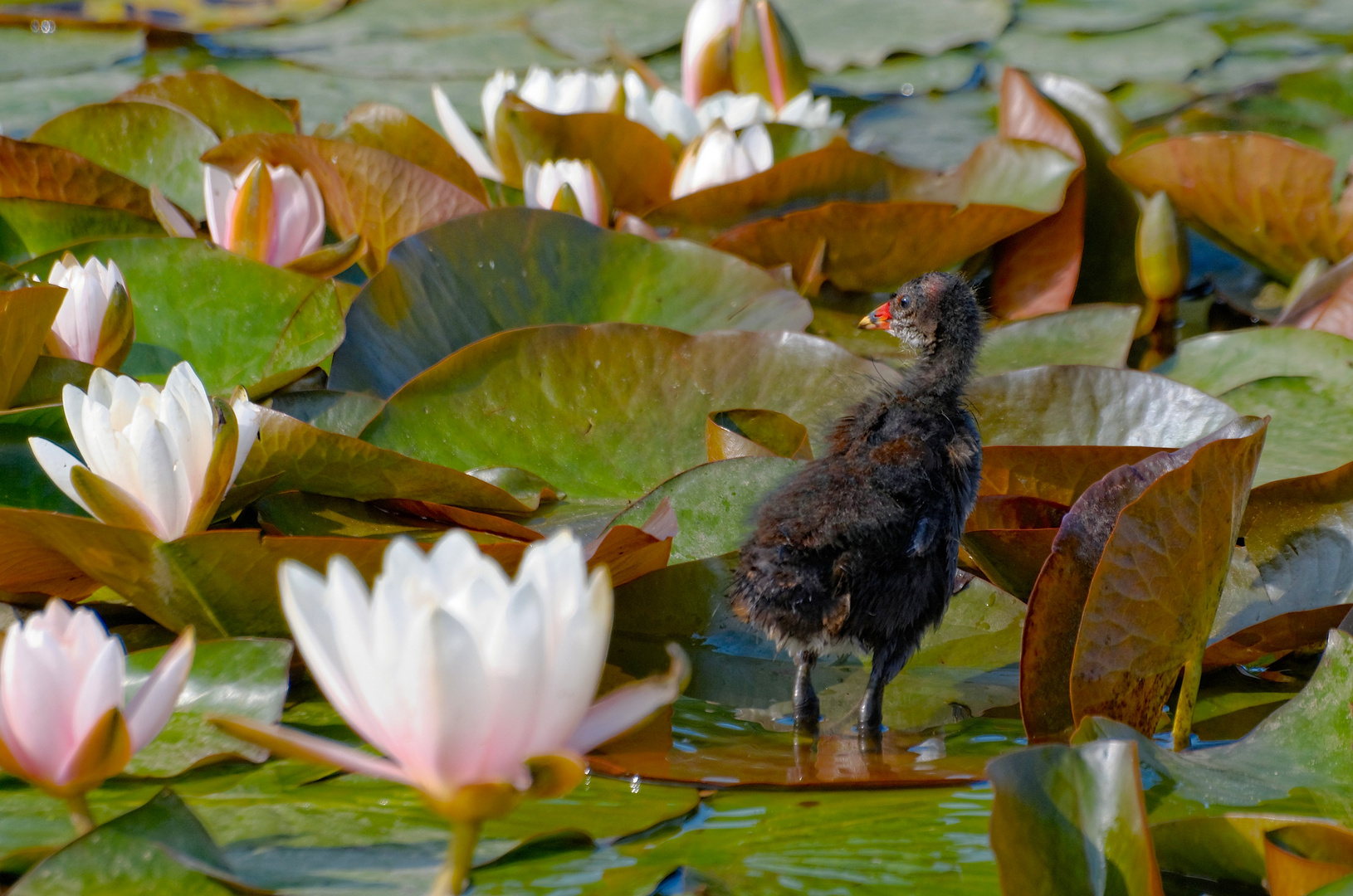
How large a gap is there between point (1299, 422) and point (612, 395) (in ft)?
3.46

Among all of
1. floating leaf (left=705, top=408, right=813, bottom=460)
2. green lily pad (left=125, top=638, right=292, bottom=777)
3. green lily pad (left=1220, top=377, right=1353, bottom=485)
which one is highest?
floating leaf (left=705, top=408, right=813, bottom=460)

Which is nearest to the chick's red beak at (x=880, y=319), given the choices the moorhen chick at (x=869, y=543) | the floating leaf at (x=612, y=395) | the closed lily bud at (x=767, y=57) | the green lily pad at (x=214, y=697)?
the floating leaf at (x=612, y=395)

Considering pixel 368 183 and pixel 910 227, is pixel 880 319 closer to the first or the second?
pixel 910 227

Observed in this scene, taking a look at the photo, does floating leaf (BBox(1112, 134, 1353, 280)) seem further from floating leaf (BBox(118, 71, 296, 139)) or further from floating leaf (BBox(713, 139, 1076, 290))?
floating leaf (BBox(118, 71, 296, 139))

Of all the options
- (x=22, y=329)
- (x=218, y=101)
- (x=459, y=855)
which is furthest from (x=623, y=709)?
(x=218, y=101)

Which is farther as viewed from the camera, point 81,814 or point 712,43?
point 712,43

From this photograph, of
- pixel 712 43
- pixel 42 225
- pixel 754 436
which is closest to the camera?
pixel 754 436

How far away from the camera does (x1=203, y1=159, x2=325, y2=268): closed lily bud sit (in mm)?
2008

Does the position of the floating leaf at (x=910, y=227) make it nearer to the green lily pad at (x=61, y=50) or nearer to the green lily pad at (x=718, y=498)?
the green lily pad at (x=718, y=498)

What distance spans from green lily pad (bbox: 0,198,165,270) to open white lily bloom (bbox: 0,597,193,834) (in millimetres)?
1440

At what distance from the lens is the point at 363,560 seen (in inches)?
51.5

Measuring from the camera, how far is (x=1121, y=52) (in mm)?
4309

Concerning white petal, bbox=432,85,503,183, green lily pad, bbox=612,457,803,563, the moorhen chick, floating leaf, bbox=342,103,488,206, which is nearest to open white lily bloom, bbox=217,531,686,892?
the moorhen chick

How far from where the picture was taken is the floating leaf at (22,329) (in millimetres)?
1526
